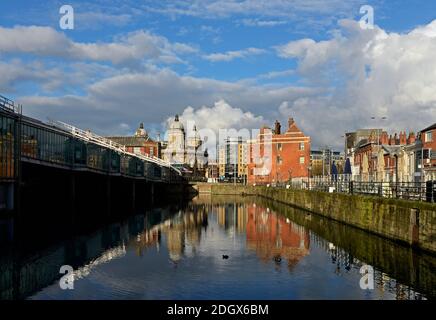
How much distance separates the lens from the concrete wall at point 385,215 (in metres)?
27.7

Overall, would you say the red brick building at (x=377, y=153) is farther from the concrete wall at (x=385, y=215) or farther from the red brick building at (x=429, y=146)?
the concrete wall at (x=385, y=215)

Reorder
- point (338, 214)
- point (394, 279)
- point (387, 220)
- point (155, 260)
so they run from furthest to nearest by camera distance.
→ point (338, 214) < point (387, 220) < point (155, 260) < point (394, 279)

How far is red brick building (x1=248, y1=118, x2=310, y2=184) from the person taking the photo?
417 ft

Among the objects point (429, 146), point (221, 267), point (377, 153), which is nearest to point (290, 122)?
point (377, 153)

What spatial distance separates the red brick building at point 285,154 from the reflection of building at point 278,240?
74282 millimetres

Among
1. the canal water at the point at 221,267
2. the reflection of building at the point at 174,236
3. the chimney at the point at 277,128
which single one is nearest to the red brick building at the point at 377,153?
the chimney at the point at 277,128

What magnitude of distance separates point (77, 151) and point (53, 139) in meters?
5.76

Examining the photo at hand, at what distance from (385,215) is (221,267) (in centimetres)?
1405

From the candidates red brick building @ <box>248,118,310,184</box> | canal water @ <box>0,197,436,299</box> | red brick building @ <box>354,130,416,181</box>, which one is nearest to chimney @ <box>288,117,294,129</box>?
red brick building @ <box>248,118,310,184</box>

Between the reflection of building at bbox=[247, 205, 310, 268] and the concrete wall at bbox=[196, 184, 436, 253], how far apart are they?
429 centimetres

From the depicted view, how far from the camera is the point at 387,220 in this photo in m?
34.3

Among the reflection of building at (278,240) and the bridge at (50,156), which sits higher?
the bridge at (50,156)
